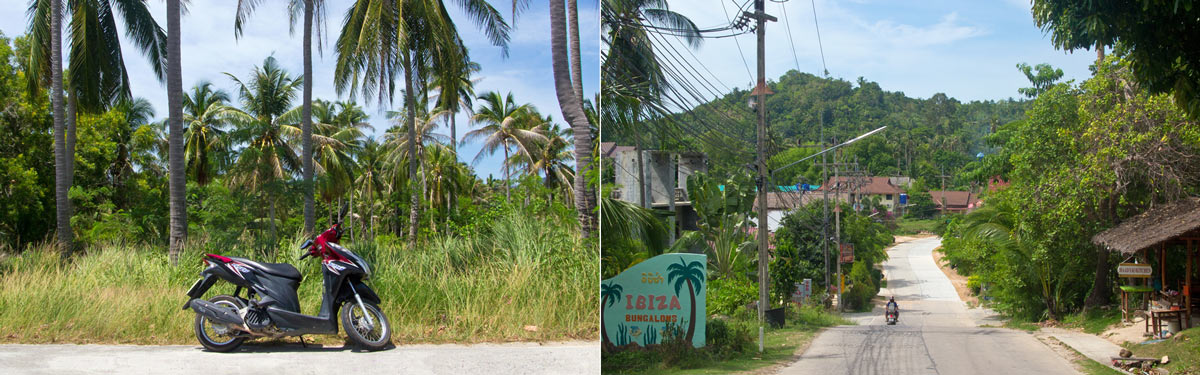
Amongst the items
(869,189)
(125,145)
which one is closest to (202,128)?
(125,145)

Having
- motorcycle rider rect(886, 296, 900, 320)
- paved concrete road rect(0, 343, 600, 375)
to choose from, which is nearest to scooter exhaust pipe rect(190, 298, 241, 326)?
paved concrete road rect(0, 343, 600, 375)

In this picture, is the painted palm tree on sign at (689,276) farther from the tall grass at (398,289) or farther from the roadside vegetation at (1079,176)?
the roadside vegetation at (1079,176)

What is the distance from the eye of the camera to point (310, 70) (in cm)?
779

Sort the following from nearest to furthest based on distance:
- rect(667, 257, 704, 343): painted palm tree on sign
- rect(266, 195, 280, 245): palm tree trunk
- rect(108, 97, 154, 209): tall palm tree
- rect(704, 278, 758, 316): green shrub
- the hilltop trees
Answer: the hilltop trees → rect(667, 257, 704, 343): painted palm tree on sign → rect(704, 278, 758, 316): green shrub → rect(266, 195, 280, 245): palm tree trunk → rect(108, 97, 154, 209): tall palm tree

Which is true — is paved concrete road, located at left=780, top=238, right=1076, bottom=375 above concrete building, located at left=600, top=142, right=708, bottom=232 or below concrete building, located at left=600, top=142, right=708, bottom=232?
below

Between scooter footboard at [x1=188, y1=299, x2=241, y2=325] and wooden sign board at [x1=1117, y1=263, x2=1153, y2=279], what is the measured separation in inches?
205

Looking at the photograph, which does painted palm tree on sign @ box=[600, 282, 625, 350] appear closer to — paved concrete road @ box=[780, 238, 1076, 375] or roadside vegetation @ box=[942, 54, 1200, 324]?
paved concrete road @ box=[780, 238, 1076, 375]

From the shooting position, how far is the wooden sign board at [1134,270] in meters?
4.09

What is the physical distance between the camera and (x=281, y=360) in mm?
4660

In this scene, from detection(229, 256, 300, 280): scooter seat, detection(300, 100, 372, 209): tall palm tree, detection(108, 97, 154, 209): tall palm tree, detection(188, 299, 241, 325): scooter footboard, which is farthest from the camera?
detection(300, 100, 372, 209): tall palm tree

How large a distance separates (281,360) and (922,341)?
4.02 meters

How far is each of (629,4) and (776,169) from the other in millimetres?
1515

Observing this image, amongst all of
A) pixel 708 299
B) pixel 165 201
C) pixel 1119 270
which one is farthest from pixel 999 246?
pixel 165 201

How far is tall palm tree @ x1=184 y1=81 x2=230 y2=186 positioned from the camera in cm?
865
